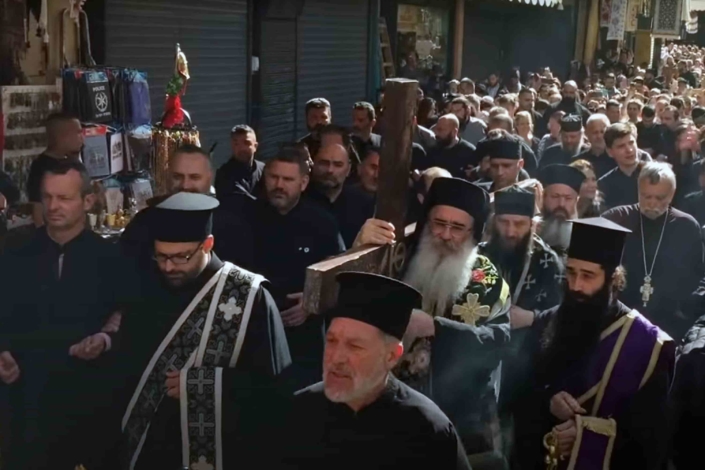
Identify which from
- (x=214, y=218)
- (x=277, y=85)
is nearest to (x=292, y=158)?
(x=214, y=218)

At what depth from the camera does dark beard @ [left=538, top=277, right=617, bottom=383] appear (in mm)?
4129

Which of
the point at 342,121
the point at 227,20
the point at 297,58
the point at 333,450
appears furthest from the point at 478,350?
the point at 342,121

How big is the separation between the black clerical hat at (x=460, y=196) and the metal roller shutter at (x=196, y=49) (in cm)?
571

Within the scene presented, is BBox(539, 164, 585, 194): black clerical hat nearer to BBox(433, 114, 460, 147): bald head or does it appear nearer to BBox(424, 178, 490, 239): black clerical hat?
BBox(424, 178, 490, 239): black clerical hat

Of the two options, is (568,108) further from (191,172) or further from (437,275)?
(437,275)

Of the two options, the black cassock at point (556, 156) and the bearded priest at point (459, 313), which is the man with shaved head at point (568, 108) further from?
the bearded priest at point (459, 313)

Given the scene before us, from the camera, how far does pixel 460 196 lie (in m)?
4.32

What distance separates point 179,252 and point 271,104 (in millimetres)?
8825

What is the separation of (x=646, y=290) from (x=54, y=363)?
3621 millimetres

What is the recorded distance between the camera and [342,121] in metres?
15.1

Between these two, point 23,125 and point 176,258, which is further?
point 23,125

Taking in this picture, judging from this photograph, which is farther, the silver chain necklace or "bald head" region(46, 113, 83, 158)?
"bald head" region(46, 113, 83, 158)

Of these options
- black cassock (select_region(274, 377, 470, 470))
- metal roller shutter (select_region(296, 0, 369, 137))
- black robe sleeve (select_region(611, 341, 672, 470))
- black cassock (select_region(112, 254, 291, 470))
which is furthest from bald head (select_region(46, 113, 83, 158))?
metal roller shutter (select_region(296, 0, 369, 137))

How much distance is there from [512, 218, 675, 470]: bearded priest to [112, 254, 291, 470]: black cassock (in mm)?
1141
